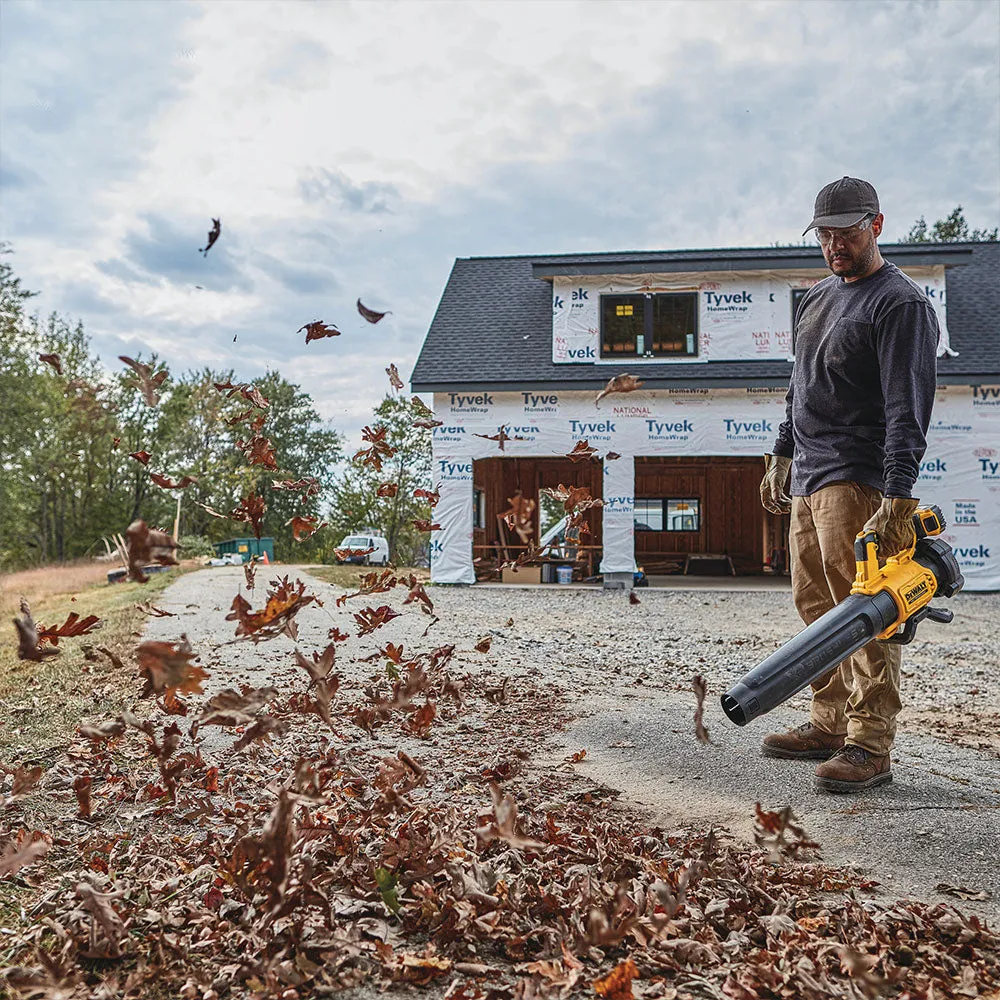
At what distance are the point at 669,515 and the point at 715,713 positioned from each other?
61.0 ft

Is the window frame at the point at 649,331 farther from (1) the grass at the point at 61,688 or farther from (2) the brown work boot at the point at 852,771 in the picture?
(2) the brown work boot at the point at 852,771

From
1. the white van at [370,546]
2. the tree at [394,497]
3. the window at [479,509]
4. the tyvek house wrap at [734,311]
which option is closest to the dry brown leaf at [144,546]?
the tyvek house wrap at [734,311]

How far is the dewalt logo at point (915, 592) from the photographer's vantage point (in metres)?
3.31

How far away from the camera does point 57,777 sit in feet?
12.7

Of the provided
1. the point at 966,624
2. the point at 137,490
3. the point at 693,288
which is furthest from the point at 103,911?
the point at 137,490

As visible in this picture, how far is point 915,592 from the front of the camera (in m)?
3.35

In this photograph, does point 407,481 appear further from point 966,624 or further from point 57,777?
point 57,777

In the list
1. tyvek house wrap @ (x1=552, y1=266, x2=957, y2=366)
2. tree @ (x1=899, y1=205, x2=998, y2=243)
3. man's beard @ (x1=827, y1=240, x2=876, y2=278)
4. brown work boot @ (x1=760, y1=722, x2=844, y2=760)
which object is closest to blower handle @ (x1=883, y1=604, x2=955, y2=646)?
brown work boot @ (x1=760, y1=722, x2=844, y2=760)

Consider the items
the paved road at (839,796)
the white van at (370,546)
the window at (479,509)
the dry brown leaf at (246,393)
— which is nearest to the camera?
the paved road at (839,796)

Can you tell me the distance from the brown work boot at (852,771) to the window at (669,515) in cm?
1992

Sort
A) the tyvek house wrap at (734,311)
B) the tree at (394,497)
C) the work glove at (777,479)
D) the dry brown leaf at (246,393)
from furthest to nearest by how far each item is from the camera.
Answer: the tree at (394,497)
the tyvek house wrap at (734,311)
the work glove at (777,479)
the dry brown leaf at (246,393)

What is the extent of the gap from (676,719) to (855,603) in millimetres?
2052

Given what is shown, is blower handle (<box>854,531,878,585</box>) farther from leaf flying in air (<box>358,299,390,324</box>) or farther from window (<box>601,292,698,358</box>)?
window (<box>601,292,698,358</box>)

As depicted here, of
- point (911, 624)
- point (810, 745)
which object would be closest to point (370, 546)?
point (810, 745)
